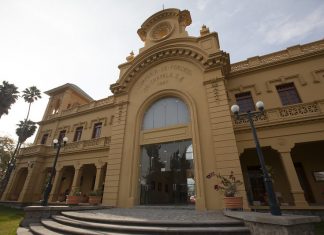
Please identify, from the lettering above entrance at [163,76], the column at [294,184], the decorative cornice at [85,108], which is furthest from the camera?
the decorative cornice at [85,108]

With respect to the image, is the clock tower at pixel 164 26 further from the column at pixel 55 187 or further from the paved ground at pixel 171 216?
the column at pixel 55 187

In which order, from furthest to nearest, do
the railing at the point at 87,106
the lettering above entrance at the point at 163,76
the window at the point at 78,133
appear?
the window at the point at 78,133 → the railing at the point at 87,106 → the lettering above entrance at the point at 163,76

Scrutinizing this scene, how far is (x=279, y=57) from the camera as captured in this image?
568 inches

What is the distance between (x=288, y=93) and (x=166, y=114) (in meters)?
9.24

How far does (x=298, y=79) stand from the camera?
519 inches

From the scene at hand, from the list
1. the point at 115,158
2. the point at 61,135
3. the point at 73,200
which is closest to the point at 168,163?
the point at 115,158

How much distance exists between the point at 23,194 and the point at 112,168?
1247 cm

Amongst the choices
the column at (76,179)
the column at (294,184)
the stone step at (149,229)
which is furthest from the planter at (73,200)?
the column at (294,184)

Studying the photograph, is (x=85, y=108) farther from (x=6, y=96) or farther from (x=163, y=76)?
(x=6, y=96)

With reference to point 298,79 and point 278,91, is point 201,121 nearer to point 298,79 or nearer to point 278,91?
point 278,91

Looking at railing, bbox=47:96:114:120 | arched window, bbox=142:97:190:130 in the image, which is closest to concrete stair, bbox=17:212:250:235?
arched window, bbox=142:97:190:130

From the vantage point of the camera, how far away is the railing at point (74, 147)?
59.2ft

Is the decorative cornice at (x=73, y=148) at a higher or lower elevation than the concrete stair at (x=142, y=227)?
higher

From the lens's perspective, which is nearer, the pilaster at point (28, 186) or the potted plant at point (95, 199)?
the potted plant at point (95, 199)
